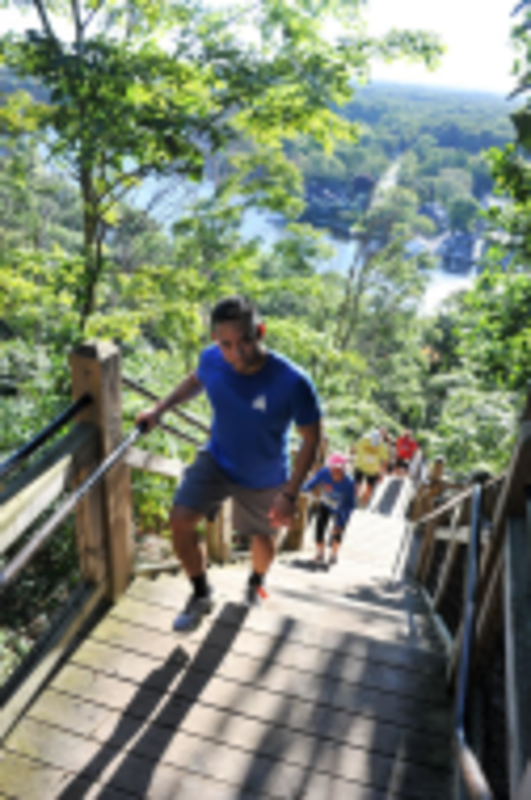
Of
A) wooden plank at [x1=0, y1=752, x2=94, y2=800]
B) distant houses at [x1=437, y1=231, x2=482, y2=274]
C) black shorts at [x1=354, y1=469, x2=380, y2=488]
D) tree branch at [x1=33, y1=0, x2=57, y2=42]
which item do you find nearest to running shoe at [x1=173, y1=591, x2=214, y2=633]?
wooden plank at [x1=0, y1=752, x2=94, y2=800]

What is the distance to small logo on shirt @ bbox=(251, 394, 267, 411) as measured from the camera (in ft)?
8.68

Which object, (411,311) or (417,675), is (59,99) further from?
(411,311)

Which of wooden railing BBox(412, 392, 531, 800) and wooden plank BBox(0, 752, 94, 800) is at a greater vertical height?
wooden railing BBox(412, 392, 531, 800)

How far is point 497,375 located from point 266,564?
4.97 m

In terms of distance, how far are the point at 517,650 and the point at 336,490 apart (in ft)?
11.5

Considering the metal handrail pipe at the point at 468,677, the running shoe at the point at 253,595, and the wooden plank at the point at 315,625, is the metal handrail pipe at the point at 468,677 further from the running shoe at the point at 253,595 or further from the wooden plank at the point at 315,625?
the running shoe at the point at 253,595

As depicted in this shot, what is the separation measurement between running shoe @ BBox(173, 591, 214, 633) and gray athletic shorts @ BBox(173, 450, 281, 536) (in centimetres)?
42

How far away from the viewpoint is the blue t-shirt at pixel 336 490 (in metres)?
5.23

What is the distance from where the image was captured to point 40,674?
7.87 feet

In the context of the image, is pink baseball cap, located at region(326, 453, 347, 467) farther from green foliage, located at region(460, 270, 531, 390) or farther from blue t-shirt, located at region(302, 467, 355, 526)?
green foliage, located at region(460, 270, 531, 390)

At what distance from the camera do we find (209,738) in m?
2.28

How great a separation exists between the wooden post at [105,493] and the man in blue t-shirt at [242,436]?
0.92 feet


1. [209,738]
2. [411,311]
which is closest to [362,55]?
[209,738]

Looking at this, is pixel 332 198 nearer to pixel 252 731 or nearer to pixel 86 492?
pixel 86 492
